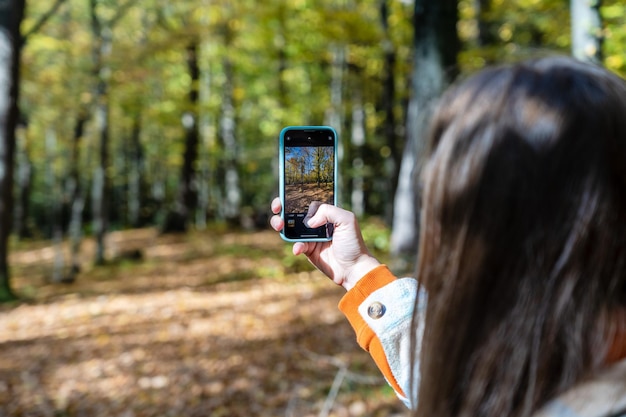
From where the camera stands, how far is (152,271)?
12.5 metres

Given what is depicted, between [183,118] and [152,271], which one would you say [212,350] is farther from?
[183,118]

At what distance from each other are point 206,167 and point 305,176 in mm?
20269

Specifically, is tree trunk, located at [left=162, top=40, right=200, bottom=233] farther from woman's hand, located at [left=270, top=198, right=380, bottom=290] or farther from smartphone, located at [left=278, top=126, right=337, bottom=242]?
woman's hand, located at [left=270, top=198, right=380, bottom=290]

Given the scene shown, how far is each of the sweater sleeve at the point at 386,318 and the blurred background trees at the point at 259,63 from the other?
4.24m

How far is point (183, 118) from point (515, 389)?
19553mm

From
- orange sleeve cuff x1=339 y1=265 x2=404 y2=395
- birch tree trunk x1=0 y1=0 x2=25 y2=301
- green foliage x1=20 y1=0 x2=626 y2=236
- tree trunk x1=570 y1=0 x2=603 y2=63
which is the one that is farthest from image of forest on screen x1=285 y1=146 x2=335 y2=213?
birch tree trunk x1=0 y1=0 x2=25 y2=301

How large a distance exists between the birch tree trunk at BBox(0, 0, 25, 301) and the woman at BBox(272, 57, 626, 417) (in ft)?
33.2

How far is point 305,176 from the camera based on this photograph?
1856 millimetres

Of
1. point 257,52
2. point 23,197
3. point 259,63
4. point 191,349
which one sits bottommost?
point 23,197

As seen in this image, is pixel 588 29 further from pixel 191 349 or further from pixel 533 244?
pixel 191 349

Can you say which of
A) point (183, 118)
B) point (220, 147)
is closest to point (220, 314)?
point (183, 118)

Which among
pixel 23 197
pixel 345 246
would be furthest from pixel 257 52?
pixel 23 197

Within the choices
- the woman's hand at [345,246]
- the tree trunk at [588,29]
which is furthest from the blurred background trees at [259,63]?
the woman's hand at [345,246]

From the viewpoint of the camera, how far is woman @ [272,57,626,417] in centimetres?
87
